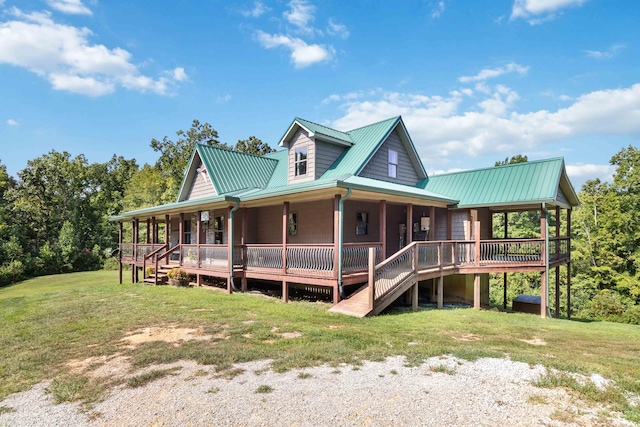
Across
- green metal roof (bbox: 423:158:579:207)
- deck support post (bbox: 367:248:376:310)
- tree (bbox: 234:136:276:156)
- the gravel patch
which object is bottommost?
the gravel patch

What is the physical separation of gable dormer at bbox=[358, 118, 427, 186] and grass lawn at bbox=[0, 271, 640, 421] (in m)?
7.25

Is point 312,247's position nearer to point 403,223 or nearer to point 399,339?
point 399,339

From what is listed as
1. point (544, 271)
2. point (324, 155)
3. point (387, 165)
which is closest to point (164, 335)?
point (324, 155)

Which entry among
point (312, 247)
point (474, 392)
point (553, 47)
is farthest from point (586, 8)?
point (474, 392)

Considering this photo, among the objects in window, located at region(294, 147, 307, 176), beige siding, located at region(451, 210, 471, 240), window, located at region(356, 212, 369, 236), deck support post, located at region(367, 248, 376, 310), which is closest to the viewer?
A: deck support post, located at region(367, 248, 376, 310)

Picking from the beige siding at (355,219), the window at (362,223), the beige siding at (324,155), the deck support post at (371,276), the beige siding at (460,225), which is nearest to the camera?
the deck support post at (371,276)

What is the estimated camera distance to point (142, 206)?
131 feet

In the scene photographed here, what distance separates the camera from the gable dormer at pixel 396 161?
54.1 feet

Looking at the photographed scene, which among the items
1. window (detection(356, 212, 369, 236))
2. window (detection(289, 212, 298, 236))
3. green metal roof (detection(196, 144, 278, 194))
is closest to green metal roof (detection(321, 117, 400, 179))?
window (detection(356, 212, 369, 236))

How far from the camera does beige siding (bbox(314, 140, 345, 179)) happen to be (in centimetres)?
1623

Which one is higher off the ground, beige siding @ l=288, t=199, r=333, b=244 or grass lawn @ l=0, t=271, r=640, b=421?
beige siding @ l=288, t=199, r=333, b=244

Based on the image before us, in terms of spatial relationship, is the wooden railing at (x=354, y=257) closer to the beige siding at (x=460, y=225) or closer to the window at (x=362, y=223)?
the window at (x=362, y=223)

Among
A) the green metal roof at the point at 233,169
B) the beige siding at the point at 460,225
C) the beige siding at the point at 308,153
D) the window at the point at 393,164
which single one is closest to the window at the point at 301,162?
the beige siding at the point at 308,153

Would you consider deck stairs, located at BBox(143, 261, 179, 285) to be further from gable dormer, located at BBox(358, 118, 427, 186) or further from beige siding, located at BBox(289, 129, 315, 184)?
gable dormer, located at BBox(358, 118, 427, 186)
